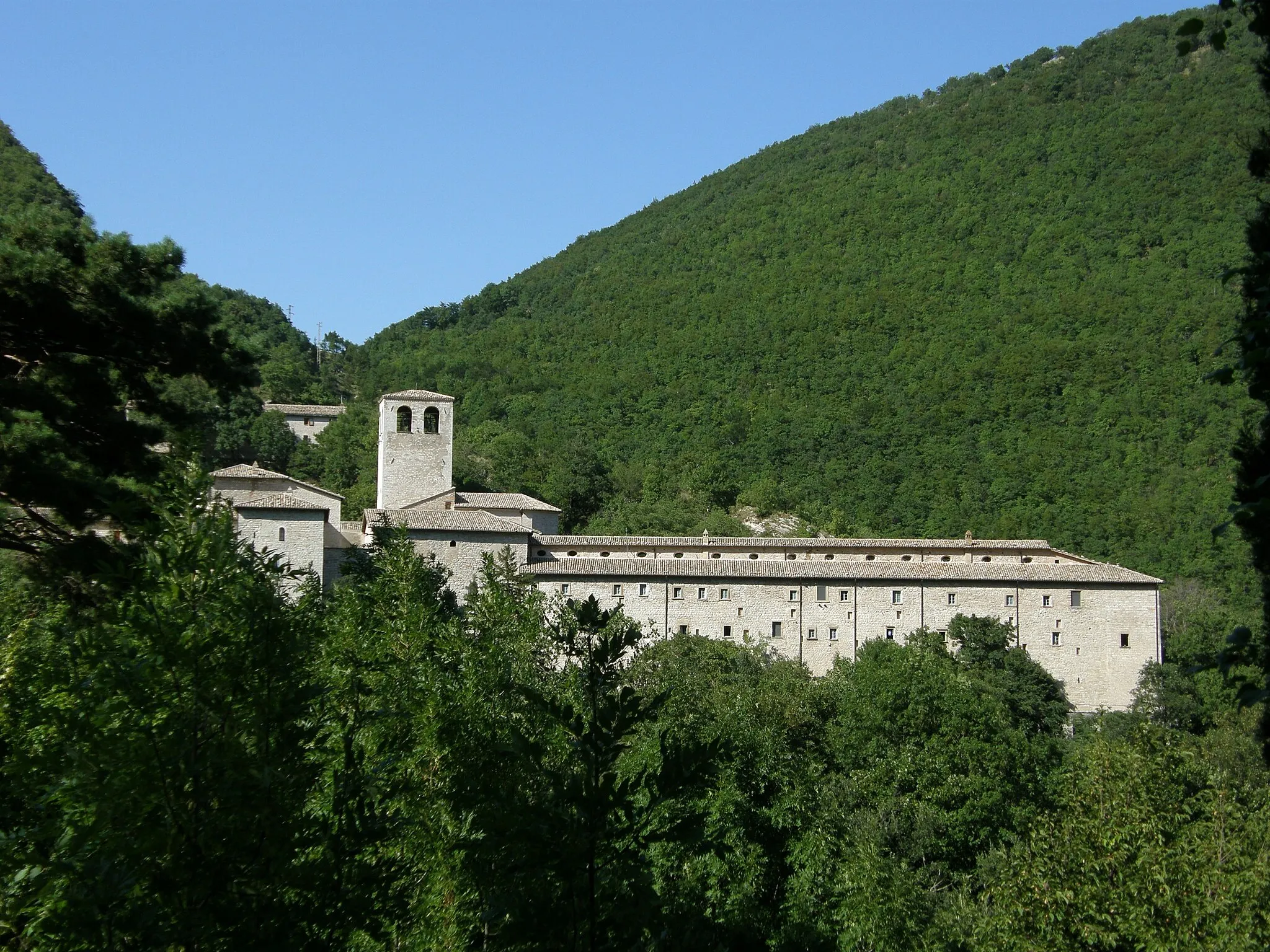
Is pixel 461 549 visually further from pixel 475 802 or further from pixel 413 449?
pixel 475 802

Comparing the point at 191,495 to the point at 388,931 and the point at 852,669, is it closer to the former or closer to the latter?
the point at 388,931

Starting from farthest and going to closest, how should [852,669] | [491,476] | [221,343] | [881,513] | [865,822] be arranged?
1. [881,513]
2. [491,476]
3. [852,669]
4. [865,822]
5. [221,343]

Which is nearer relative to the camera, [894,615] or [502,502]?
[894,615]

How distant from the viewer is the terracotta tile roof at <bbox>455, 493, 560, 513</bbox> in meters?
40.7

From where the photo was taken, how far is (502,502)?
41.6 m

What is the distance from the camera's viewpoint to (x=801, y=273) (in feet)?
285

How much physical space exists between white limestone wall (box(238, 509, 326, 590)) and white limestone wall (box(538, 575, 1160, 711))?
6259 millimetres

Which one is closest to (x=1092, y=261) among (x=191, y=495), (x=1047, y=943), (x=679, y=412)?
(x=679, y=412)

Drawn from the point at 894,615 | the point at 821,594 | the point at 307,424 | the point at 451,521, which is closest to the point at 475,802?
the point at 451,521

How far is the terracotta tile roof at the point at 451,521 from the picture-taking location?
34.7m

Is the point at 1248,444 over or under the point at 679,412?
under

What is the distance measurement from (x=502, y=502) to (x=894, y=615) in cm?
1287

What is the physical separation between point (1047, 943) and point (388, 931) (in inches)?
357

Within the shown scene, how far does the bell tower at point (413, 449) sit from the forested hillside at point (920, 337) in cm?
1056
